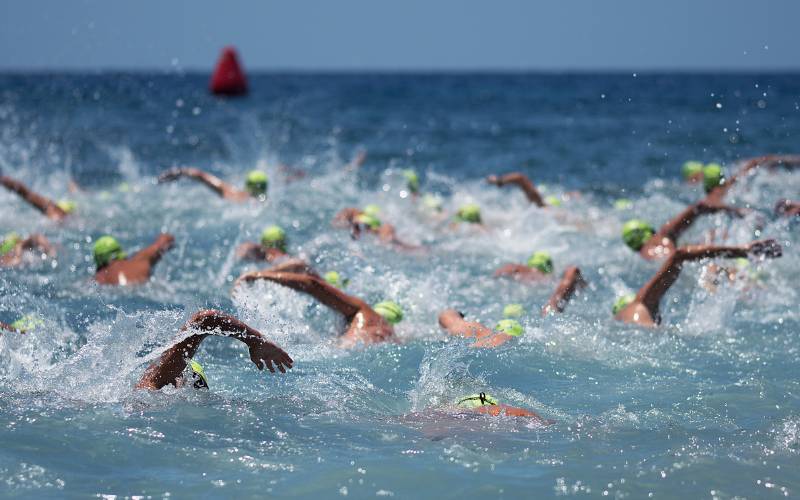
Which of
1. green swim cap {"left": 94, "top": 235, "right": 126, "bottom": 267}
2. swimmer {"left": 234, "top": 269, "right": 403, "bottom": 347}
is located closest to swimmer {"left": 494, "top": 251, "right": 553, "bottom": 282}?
swimmer {"left": 234, "top": 269, "right": 403, "bottom": 347}

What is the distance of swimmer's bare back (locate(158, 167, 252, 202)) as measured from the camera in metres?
11.4

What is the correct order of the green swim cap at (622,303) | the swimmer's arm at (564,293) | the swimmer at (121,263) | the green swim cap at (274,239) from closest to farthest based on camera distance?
the swimmer's arm at (564,293) → the green swim cap at (622,303) → the swimmer at (121,263) → the green swim cap at (274,239)

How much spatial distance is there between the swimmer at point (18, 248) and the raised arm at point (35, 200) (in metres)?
0.64

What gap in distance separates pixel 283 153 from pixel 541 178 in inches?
288

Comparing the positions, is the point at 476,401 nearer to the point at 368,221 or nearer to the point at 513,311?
the point at 513,311

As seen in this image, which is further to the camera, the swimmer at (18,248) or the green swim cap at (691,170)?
the green swim cap at (691,170)

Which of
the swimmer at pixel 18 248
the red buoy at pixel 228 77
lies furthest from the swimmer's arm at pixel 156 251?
the red buoy at pixel 228 77

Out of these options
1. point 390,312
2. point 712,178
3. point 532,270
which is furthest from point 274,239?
point 712,178

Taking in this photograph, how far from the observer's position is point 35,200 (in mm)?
11305

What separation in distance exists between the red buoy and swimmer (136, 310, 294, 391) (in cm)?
3591

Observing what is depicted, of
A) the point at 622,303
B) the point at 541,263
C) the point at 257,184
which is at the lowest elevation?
the point at 622,303

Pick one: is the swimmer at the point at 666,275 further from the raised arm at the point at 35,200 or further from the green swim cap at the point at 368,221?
the raised arm at the point at 35,200

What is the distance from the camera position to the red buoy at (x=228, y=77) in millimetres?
40656

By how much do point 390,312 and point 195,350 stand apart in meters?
2.36
